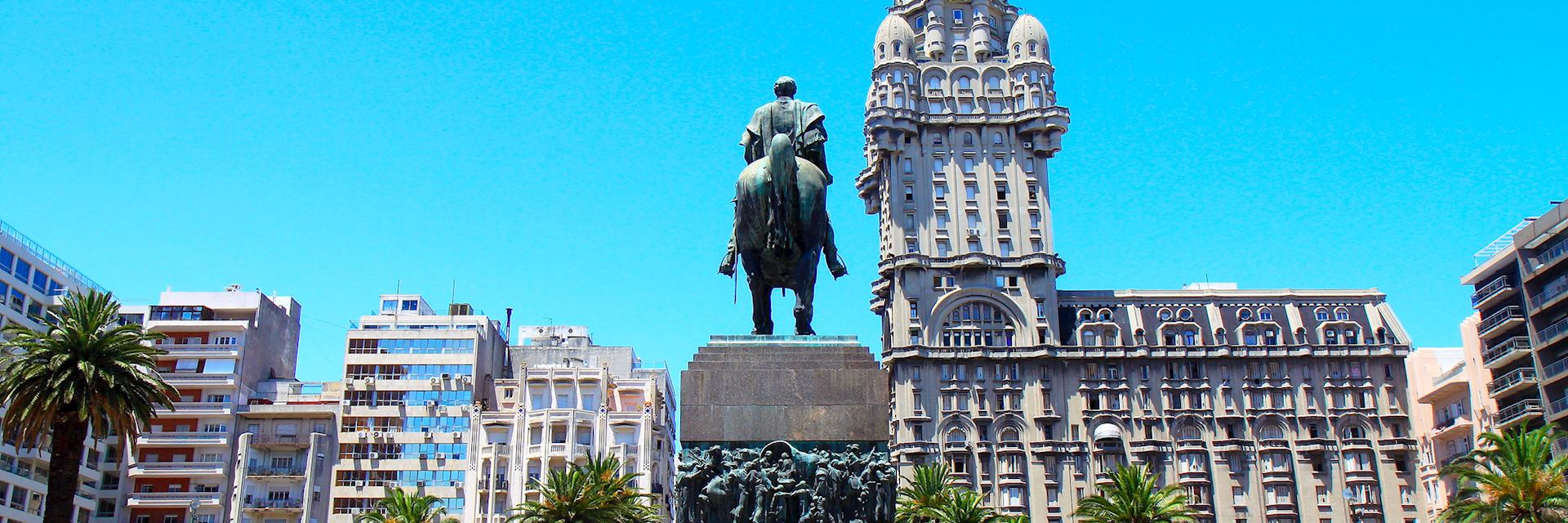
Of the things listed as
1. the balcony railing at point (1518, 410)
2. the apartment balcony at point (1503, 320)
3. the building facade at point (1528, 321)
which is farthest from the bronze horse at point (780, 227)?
the apartment balcony at point (1503, 320)

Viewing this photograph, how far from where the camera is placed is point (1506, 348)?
94.6 metres

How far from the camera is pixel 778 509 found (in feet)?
69.8

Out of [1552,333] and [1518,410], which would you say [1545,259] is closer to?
[1552,333]

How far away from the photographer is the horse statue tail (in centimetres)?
2355

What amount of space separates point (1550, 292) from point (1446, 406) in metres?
23.5

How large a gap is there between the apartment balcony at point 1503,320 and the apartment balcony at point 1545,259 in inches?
119

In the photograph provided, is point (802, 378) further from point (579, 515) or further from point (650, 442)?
point (650, 442)

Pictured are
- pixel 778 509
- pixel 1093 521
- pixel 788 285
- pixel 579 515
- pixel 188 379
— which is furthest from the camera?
pixel 188 379

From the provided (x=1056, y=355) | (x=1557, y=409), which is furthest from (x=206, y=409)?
(x=1557, y=409)

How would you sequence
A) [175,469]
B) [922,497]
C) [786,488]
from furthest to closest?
1. [175,469]
2. [922,497]
3. [786,488]

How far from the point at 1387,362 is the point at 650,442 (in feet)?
188

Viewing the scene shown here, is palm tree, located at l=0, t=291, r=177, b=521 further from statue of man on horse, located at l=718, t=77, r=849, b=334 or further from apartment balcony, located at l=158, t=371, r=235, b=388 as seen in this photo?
apartment balcony, located at l=158, t=371, r=235, b=388

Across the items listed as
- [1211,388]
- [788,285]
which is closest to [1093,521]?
[1211,388]

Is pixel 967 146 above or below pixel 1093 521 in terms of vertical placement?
above
